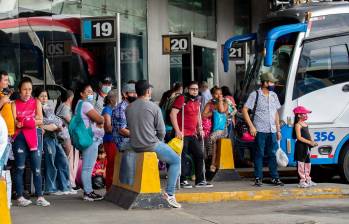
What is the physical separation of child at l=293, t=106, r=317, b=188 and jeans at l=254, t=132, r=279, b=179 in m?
0.40

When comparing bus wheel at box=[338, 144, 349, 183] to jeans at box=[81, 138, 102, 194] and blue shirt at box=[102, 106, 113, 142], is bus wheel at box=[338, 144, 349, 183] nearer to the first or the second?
blue shirt at box=[102, 106, 113, 142]

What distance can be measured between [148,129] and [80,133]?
51.1 inches

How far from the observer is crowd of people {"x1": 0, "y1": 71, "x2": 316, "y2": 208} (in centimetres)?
1145

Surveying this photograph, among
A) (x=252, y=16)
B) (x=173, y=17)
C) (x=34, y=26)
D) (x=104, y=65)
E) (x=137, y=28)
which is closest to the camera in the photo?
(x=34, y=26)

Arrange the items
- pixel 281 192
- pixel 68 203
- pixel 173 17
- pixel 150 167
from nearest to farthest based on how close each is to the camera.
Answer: pixel 150 167 → pixel 68 203 → pixel 281 192 → pixel 173 17

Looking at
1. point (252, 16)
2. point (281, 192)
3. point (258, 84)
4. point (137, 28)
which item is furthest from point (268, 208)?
point (252, 16)

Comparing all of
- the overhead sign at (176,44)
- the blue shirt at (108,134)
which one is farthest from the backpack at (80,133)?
the overhead sign at (176,44)

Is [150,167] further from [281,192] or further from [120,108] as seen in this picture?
[281,192]

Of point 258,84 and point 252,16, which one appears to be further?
point 252,16

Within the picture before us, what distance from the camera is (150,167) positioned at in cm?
1126

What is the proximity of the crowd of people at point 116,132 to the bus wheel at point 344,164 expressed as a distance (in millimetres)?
912

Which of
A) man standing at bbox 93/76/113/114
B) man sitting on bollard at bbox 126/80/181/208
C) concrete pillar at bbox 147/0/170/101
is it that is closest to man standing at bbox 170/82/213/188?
man standing at bbox 93/76/113/114

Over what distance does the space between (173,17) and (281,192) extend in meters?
12.9

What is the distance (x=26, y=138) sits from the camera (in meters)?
11.7
